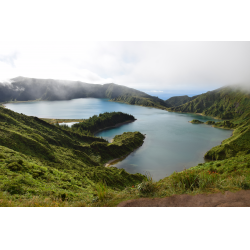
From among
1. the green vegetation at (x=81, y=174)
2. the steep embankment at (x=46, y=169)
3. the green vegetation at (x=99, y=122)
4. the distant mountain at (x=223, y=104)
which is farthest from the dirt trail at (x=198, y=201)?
the distant mountain at (x=223, y=104)

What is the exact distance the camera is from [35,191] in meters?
5.58

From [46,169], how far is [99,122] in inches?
2220

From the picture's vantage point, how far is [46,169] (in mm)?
9367

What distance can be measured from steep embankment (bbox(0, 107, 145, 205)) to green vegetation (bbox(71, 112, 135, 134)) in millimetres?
21696

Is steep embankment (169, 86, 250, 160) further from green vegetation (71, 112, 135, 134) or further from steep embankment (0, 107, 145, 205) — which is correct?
steep embankment (0, 107, 145, 205)

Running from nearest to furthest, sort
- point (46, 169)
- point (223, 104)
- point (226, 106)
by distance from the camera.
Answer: point (46, 169) → point (226, 106) → point (223, 104)

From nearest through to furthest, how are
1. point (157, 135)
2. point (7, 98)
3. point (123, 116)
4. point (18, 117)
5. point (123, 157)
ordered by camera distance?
point (18, 117), point (123, 157), point (157, 135), point (123, 116), point (7, 98)

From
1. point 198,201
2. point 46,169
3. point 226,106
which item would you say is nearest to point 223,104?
point 226,106

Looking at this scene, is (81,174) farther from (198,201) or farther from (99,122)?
(99,122)

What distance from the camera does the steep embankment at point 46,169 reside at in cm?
587
